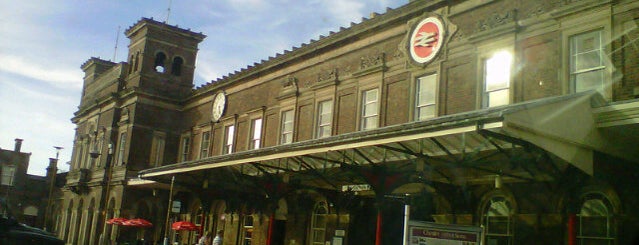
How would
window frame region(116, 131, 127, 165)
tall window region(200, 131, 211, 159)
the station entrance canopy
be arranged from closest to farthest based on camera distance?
the station entrance canopy < tall window region(200, 131, 211, 159) < window frame region(116, 131, 127, 165)

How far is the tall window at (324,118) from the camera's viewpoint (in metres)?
24.2

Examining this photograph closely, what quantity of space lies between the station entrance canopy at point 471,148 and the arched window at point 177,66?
1893 cm

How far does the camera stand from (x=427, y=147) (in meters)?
15.4

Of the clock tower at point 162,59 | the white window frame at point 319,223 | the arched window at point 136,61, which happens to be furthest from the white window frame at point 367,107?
the arched window at point 136,61

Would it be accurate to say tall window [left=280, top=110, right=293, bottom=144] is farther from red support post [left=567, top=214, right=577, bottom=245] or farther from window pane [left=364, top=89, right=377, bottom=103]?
red support post [left=567, top=214, right=577, bottom=245]

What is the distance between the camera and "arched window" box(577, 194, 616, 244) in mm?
14325

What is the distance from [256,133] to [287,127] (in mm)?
2670

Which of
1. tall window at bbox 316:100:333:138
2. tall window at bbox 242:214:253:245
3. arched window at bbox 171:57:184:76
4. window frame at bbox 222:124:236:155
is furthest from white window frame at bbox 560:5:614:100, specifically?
arched window at bbox 171:57:184:76

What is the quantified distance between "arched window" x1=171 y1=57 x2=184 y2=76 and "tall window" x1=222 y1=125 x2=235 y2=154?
9008 mm

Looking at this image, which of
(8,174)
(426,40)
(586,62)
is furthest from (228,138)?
(8,174)

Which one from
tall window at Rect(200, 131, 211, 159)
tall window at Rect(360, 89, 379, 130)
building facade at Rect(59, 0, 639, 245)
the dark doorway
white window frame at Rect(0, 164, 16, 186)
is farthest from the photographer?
white window frame at Rect(0, 164, 16, 186)

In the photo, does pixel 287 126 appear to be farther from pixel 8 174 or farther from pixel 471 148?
pixel 8 174

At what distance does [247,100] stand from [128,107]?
34.6ft

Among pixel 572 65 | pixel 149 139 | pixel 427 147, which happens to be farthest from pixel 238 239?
pixel 572 65
